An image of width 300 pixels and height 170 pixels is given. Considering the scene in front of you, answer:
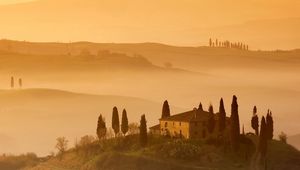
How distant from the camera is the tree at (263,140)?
123062 mm

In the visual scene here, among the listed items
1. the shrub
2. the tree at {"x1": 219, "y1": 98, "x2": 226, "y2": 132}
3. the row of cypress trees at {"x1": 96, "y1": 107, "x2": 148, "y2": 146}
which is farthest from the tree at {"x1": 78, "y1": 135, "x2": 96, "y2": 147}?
the tree at {"x1": 219, "y1": 98, "x2": 226, "y2": 132}

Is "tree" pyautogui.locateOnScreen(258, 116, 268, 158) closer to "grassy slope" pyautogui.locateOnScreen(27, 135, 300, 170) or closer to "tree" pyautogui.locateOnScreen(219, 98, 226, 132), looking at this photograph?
"grassy slope" pyautogui.locateOnScreen(27, 135, 300, 170)

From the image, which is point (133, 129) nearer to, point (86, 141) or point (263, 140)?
point (86, 141)

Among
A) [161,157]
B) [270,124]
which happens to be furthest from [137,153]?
[270,124]

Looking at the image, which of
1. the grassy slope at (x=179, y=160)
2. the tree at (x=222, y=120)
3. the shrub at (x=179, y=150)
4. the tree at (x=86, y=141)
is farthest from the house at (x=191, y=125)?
the tree at (x=86, y=141)

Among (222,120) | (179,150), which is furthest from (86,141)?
(222,120)

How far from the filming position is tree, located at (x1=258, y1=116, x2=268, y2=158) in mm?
123062

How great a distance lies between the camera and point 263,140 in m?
123

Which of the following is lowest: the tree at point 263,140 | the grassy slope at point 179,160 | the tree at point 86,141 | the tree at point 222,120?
the grassy slope at point 179,160

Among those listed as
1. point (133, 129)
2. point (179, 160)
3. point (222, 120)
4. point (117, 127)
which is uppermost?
point (222, 120)

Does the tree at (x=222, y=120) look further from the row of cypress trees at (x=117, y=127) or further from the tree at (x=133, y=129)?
the tree at (x=133, y=129)

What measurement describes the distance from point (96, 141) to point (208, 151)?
2752 centimetres

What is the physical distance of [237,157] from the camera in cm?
12388

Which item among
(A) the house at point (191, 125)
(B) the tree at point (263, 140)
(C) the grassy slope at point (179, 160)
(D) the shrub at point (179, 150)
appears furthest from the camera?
(A) the house at point (191, 125)
